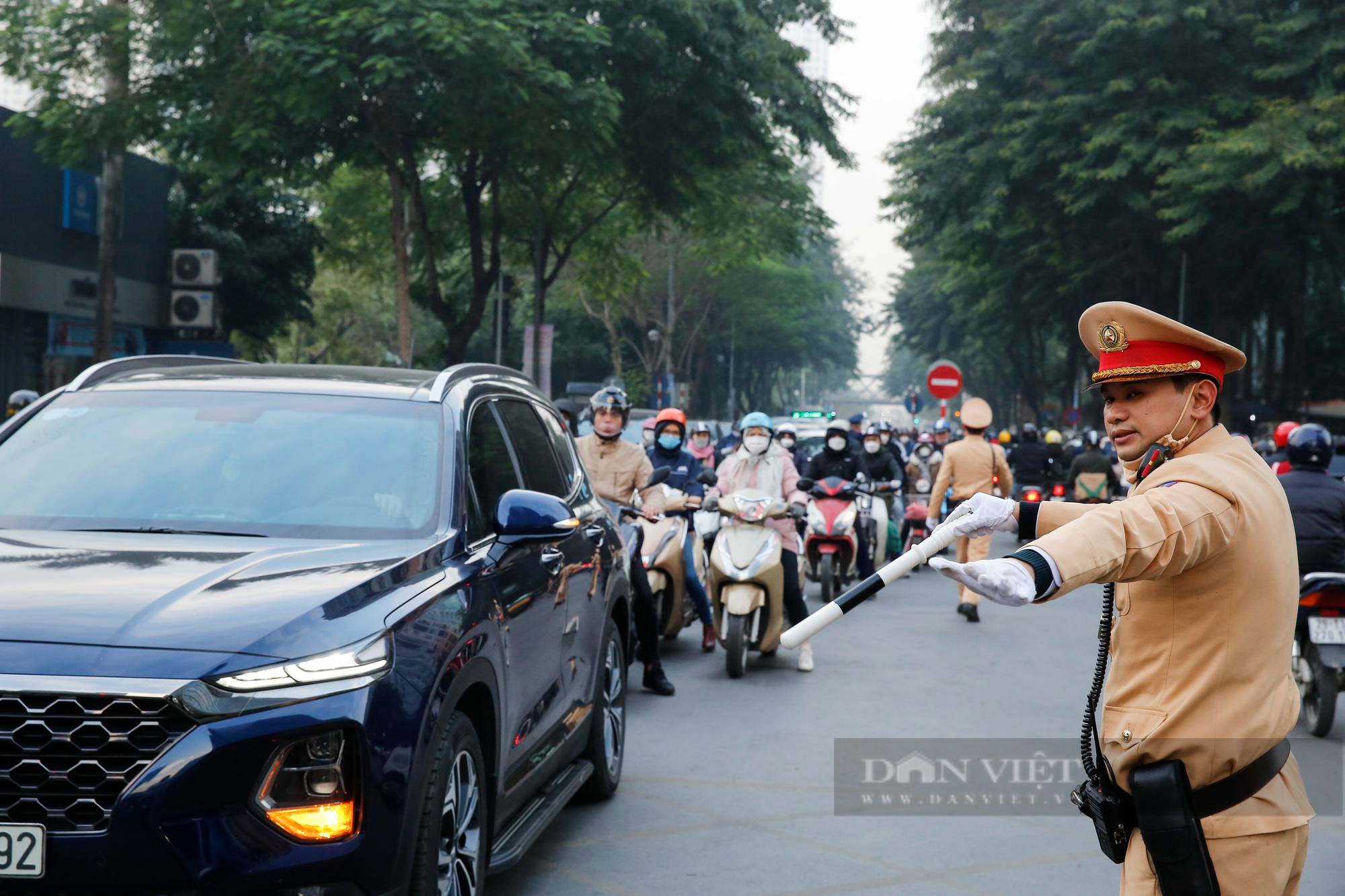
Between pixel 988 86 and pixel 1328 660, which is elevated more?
pixel 988 86

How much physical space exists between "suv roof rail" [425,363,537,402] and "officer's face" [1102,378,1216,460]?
2.56 m

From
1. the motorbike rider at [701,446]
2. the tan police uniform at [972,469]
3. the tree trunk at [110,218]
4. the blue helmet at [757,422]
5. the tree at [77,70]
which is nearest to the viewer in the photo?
the blue helmet at [757,422]

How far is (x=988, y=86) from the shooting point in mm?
30719

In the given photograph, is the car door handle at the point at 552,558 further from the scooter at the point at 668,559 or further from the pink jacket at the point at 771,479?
the pink jacket at the point at 771,479

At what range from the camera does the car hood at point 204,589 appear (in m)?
3.21

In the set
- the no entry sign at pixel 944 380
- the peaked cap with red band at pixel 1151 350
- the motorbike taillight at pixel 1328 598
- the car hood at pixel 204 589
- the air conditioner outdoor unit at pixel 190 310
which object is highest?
the air conditioner outdoor unit at pixel 190 310

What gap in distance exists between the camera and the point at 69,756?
302 centimetres

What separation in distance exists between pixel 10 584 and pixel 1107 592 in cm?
251

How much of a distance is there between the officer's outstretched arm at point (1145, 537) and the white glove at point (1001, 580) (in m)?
0.07

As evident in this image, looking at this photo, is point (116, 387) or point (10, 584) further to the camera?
point (116, 387)

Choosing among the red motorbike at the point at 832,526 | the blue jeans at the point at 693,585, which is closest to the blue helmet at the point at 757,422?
the blue jeans at the point at 693,585

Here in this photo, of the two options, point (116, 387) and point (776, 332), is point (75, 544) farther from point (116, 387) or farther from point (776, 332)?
point (776, 332)

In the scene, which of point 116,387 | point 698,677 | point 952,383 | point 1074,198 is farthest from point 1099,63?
point 116,387

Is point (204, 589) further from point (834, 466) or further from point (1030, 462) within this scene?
point (1030, 462)
